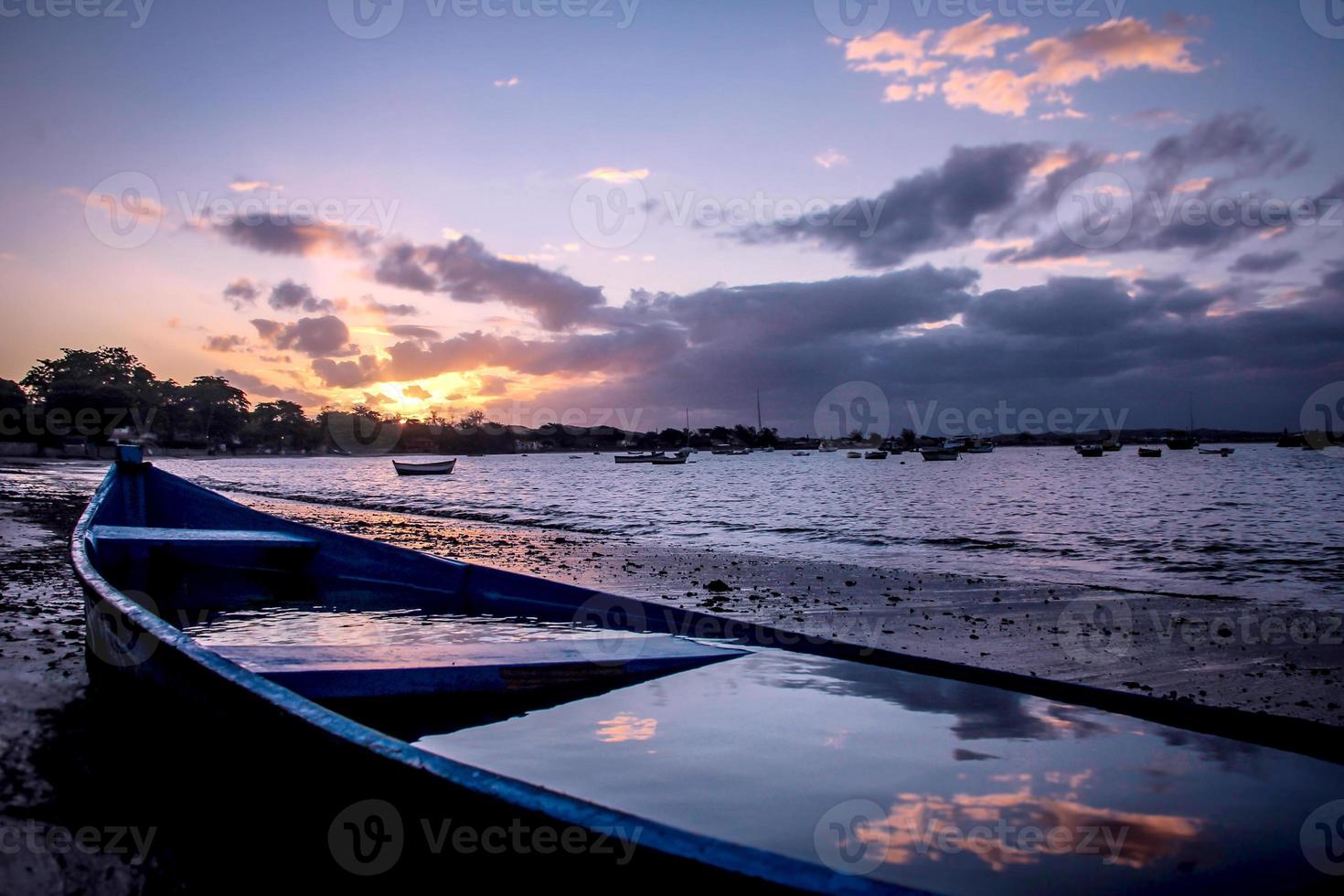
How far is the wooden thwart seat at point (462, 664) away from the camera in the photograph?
438cm

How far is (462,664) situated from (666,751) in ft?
4.71

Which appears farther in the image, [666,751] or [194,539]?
[194,539]

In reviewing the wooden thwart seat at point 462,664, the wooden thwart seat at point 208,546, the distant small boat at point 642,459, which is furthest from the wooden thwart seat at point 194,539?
the distant small boat at point 642,459

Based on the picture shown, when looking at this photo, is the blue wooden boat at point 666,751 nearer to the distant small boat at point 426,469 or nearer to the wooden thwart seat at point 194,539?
the wooden thwart seat at point 194,539

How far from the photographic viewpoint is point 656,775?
3.86 meters

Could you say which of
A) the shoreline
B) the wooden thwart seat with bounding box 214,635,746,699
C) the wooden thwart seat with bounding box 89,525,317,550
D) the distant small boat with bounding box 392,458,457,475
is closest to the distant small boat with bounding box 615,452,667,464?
the distant small boat with bounding box 392,458,457,475

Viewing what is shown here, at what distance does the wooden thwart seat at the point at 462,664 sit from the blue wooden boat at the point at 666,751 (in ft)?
0.06

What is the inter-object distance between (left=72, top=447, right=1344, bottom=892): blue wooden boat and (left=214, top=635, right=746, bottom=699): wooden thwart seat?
0.02 m

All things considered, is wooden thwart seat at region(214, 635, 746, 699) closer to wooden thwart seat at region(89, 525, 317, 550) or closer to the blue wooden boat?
the blue wooden boat

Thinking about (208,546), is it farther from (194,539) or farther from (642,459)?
(642,459)

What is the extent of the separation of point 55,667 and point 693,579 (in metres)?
8.86

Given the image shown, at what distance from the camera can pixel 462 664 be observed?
4754 millimetres

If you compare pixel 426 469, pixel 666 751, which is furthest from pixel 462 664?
pixel 426 469

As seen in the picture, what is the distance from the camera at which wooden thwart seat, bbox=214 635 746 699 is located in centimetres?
438
